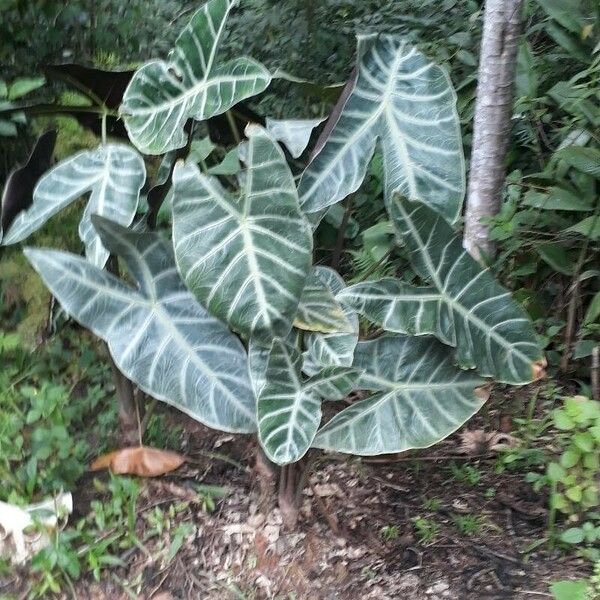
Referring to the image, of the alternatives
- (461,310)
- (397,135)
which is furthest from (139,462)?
(397,135)

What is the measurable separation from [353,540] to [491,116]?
1.04 m

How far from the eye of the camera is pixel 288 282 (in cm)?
108

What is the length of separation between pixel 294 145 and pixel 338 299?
0.37 metres

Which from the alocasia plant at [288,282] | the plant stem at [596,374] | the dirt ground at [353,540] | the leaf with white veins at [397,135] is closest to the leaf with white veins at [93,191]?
the alocasia plant at [288,282]

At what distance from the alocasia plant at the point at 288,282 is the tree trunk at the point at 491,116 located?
27 cm

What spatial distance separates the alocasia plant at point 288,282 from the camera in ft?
3.56

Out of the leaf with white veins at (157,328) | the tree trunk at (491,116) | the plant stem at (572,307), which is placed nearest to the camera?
the leaf with white veins at (157,328)

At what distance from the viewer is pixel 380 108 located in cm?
130

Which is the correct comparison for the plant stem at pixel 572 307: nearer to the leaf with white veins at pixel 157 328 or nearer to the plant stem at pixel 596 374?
the plant stem at pixel 596 374

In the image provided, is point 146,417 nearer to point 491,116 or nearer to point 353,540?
point 353,540

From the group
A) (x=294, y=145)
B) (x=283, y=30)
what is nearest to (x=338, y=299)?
(x=294, y=145)

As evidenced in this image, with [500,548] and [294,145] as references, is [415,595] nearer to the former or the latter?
[500,548]

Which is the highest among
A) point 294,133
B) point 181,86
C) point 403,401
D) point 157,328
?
point 181,86

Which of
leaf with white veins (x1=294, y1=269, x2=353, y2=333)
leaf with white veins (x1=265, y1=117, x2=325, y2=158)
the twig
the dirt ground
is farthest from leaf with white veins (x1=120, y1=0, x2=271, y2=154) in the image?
the dirt ground
